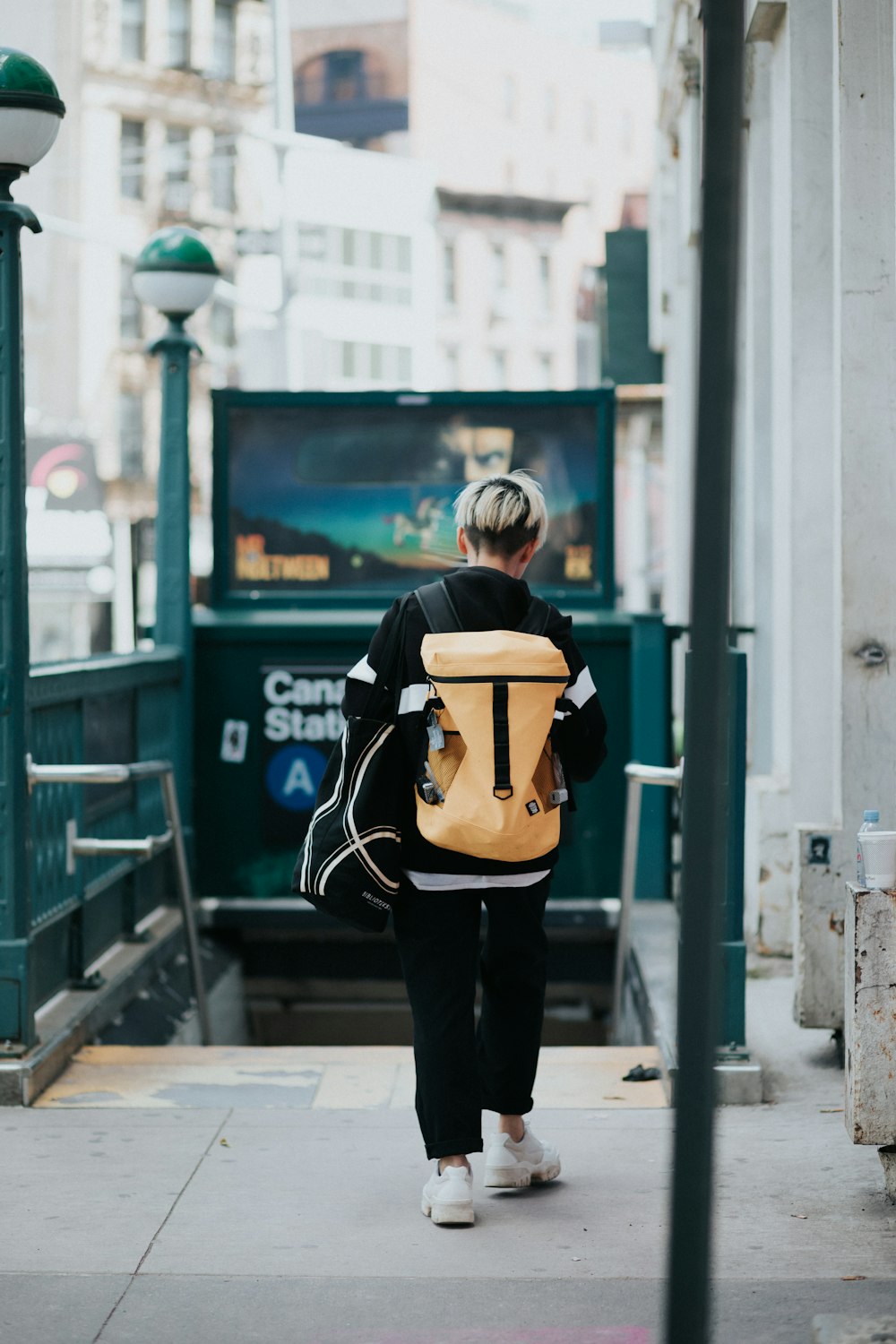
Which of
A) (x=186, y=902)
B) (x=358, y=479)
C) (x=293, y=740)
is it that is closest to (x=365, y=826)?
(x=186, y=902)

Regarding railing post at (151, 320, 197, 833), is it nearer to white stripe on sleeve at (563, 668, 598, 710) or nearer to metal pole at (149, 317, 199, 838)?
metal pole at (149, 317, 199, 838)

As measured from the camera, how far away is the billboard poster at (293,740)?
797 centimetres

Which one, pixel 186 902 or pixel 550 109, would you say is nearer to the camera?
pixel 186 902

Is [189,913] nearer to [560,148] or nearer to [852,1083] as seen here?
[852,1083]

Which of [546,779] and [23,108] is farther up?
[23,108]

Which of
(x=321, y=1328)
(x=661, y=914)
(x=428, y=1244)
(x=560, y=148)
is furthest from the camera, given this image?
(x=560, y=148)

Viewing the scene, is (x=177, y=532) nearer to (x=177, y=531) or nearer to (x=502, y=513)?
(x=177, y=531)

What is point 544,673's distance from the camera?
4031mm

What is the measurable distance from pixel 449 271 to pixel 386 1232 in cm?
6404

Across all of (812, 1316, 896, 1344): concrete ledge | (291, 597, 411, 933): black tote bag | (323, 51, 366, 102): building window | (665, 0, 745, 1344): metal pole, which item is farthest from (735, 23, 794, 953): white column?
(323, 51, 366, 102): building window

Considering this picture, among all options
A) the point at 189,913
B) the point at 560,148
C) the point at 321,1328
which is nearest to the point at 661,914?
the point at 189,913

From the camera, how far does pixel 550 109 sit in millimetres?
78062

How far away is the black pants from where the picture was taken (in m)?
4.14

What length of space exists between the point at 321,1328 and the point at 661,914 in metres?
4.29
